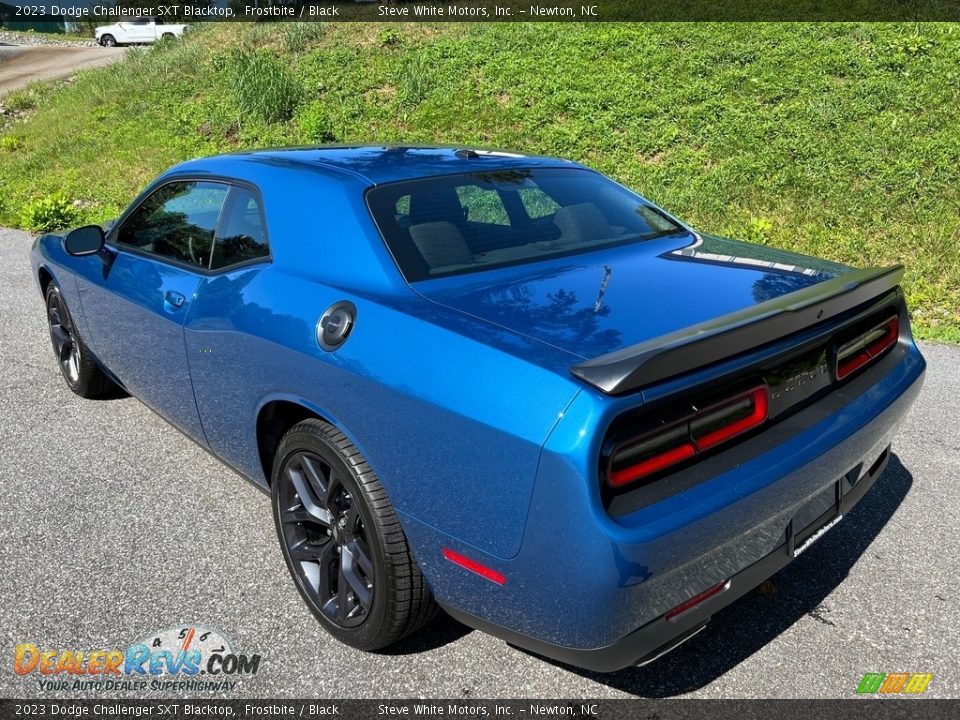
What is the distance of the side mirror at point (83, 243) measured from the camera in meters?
3.71

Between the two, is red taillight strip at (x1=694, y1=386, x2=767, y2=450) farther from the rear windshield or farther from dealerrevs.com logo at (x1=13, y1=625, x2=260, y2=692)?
dealerrevs.com logo at (x1=13, y1=625, x2=260, y2=692)

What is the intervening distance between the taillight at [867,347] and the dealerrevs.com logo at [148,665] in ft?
6.89

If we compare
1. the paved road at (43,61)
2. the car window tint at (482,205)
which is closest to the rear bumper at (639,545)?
the car window tint at (482,205)

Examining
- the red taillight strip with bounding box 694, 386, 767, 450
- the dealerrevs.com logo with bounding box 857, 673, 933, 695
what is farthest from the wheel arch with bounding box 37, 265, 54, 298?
the dealerrevs.com logo with bounding box 857, 673, 933, 695

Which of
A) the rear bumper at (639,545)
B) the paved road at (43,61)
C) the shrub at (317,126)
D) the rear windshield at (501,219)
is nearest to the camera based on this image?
the rear bumper at (639,545)

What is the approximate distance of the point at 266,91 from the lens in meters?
14.0

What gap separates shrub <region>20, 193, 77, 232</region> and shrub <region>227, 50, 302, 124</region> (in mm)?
4112

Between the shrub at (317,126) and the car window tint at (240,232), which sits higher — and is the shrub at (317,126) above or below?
below

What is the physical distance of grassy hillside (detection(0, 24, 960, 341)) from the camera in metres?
8.02

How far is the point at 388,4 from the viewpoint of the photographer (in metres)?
18.1

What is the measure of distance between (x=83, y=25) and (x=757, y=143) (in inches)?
1815

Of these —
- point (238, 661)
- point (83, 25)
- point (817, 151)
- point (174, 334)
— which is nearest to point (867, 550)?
point (238, 661)

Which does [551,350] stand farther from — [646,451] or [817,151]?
[817,151]
